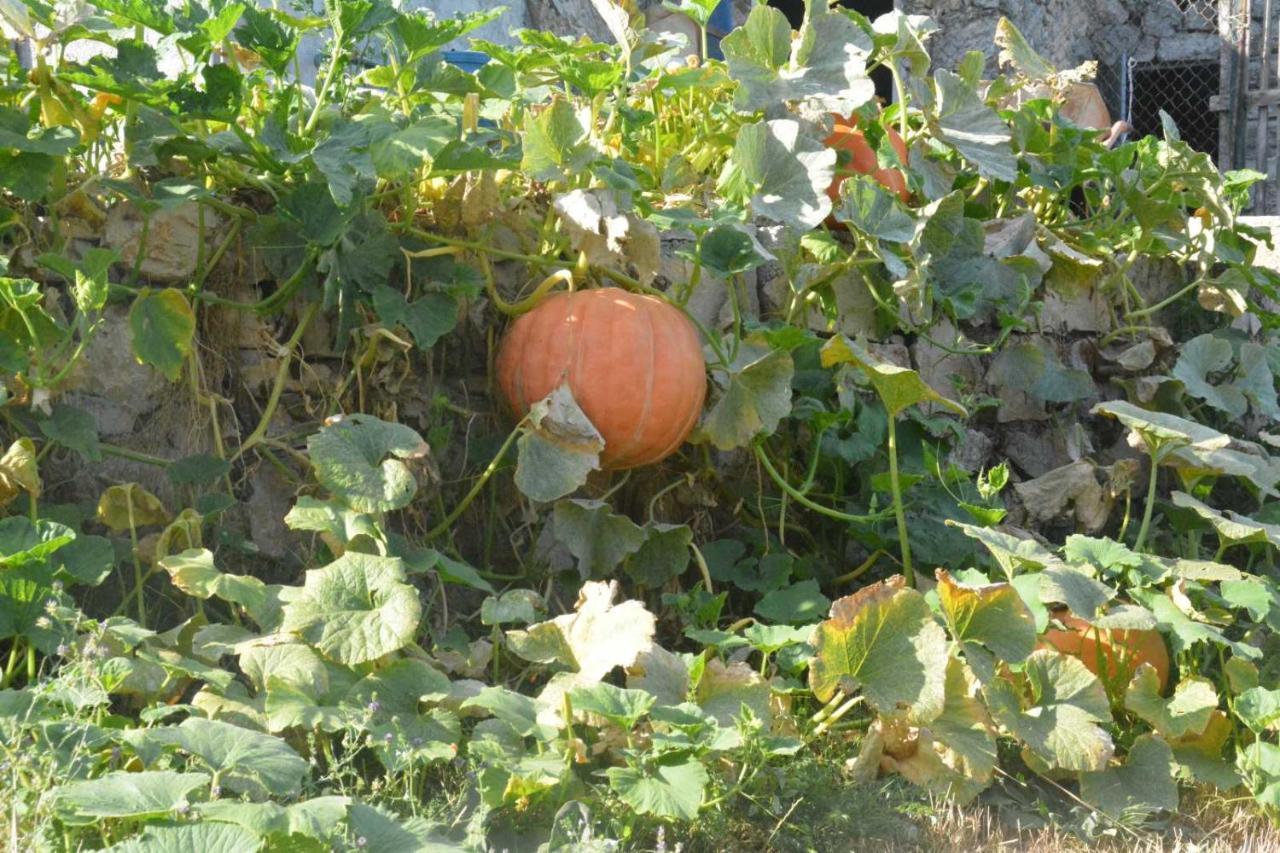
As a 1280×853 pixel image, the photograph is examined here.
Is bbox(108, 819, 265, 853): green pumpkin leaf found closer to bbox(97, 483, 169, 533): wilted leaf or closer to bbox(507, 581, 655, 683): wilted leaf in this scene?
bbox(507, 581, 655, 683): wilted leaf

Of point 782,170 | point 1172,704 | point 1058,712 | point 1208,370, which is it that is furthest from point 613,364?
point 1208,370

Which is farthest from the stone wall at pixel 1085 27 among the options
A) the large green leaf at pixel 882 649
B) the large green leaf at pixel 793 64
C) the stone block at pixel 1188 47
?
the large green leaf at pixel 882 649

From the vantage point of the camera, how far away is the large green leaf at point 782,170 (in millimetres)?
2459

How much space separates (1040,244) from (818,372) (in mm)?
782

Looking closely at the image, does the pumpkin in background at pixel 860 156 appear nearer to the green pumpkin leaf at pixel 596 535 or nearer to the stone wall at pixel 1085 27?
the green pumpkin leaf at pixel 596 535

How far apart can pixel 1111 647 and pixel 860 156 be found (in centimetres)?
122

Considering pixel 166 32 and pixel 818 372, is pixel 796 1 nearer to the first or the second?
pixel 818 372

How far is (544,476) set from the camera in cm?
233

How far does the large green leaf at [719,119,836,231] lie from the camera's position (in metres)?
2.46

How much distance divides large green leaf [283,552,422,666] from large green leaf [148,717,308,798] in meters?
0.26

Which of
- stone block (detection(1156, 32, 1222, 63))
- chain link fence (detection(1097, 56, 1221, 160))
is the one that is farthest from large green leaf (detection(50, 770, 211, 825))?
stone block (detection(1156, 32, 1222, 63))

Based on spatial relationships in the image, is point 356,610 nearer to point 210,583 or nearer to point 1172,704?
point 210,583

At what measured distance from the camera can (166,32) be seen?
6.91 ft

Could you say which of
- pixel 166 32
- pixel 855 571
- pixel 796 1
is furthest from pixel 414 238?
pixel 796 1
